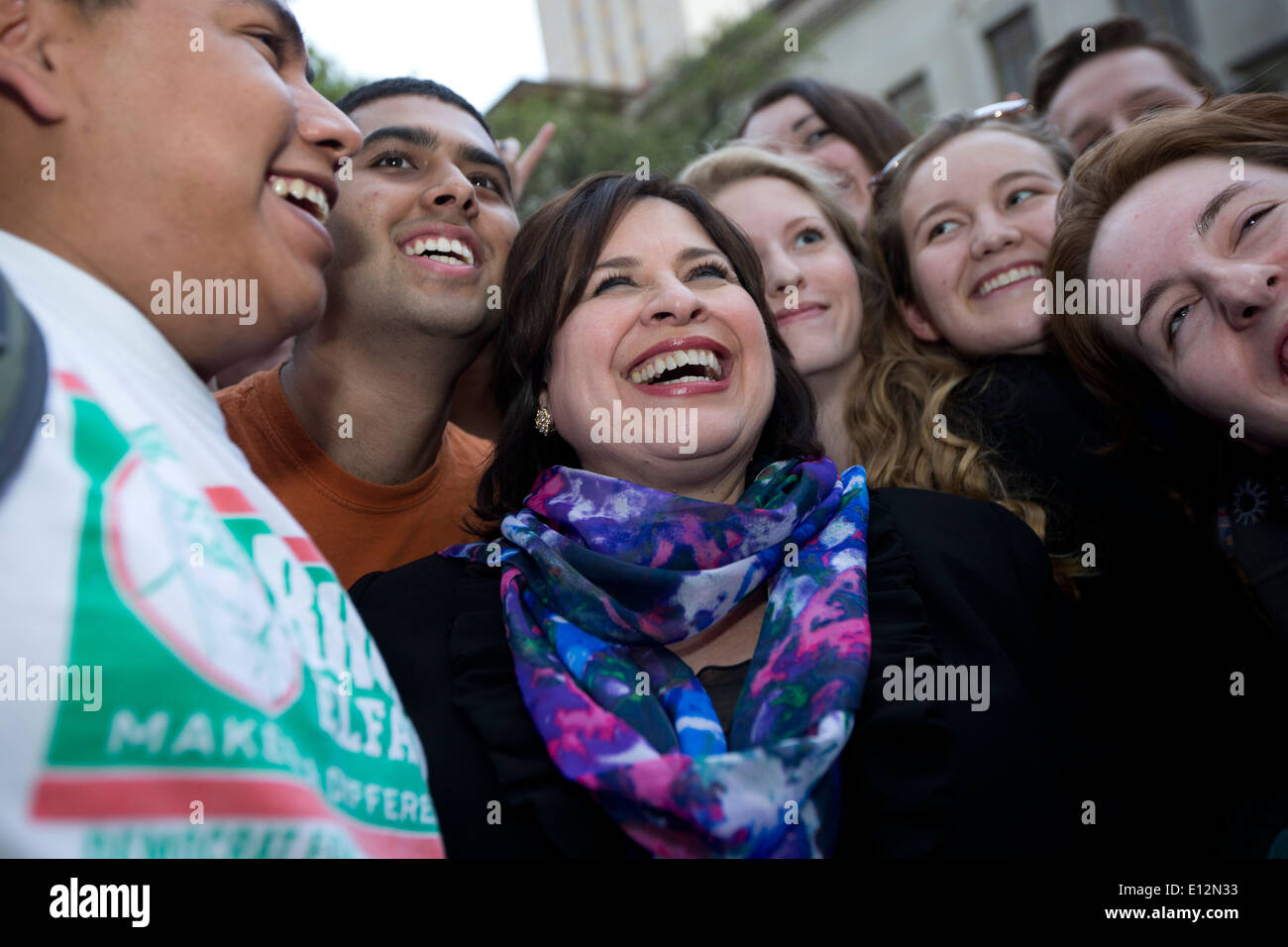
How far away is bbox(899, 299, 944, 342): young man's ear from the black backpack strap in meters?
3.06

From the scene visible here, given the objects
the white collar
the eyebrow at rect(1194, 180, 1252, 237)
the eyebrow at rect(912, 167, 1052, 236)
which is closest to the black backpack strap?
the white collar

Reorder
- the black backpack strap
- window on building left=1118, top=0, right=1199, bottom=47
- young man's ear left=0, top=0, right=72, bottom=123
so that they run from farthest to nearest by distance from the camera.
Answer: window on building left=1118, top=0, right=1199, bottom=47, young man's ear left=0, top=0, right=72, bottom=123, the black backpack strap

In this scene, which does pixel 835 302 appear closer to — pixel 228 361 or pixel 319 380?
pixel 319 380

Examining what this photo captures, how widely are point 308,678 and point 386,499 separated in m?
1.77

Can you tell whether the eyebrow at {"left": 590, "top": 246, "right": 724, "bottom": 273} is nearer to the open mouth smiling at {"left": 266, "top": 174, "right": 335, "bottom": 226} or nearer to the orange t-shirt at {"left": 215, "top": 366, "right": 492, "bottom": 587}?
the open mouth smiling at {"left": 266, "top": 174, "right": 335, "bottom": 226}

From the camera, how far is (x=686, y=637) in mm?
2135

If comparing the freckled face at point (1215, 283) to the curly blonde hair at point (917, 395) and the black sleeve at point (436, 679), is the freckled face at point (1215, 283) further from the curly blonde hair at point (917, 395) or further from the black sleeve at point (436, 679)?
the black sleeve at point (436, 679)

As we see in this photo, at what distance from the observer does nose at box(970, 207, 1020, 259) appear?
129 inches

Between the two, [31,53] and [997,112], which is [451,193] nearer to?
[31,53]

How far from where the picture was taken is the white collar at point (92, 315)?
1.33 metres

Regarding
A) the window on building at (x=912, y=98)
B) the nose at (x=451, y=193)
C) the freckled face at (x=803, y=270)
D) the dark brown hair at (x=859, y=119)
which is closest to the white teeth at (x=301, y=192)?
the nose at (x=451, y=193)

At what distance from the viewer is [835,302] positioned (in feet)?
11.3

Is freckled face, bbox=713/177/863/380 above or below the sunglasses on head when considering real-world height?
below
